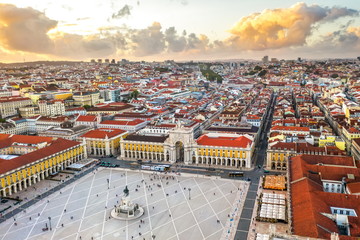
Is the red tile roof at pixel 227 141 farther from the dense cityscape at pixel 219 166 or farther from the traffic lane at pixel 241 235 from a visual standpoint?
the traffic lane at pixel 241 235

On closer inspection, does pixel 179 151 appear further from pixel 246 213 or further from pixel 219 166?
pixel 246 213

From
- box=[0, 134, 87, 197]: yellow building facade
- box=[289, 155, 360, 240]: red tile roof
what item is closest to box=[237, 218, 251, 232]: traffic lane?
box=[289, 155, 360, 240]: red tile roof

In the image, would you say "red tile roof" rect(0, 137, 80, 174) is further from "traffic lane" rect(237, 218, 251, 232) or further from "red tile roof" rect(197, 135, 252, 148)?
"traffic lane" rect(237, 218, 251, 232)

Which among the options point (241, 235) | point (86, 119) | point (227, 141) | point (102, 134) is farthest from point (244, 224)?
point (86, 119)

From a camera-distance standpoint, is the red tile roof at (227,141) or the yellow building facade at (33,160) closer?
the yellow building facade at (33,160)

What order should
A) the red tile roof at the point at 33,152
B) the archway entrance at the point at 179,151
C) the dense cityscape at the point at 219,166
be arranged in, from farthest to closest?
1. the archway entrance at the point at 179,151
2. the red tile roof at the point at 33,152
3. the dense cityscape at the point at 219,166

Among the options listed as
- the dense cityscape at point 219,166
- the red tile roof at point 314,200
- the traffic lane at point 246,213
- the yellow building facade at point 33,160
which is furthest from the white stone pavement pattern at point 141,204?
the red tile roof at point 314,200
